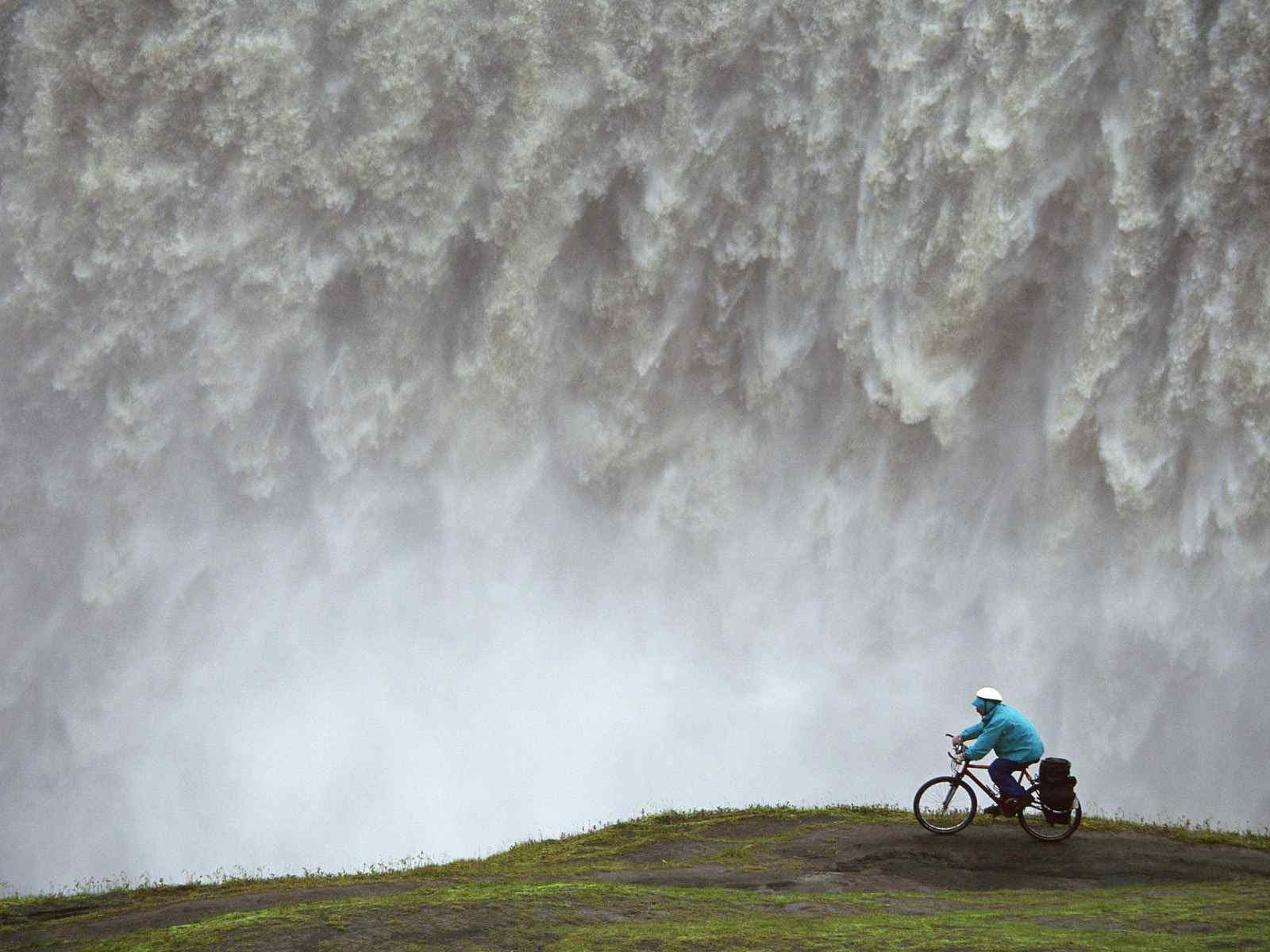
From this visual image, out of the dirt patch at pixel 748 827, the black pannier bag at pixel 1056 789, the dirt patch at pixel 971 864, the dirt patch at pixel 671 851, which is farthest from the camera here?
the dirt patch at pixel 748 827

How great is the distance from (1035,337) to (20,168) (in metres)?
18.0

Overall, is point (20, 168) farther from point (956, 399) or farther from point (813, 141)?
point (956, 399)

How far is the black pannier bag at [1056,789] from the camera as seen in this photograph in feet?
44.3

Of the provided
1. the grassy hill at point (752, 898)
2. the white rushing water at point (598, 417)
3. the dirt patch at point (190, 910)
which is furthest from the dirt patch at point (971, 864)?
the white rushing water at point (598, 417)

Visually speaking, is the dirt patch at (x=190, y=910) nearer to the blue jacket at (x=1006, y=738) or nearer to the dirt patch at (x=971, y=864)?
the dirt patch at (x=971, y=864)

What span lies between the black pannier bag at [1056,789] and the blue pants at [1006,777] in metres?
0.25

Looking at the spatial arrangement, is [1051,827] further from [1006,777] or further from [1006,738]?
[1006,738]

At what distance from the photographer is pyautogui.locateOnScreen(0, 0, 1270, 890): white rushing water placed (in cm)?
2108

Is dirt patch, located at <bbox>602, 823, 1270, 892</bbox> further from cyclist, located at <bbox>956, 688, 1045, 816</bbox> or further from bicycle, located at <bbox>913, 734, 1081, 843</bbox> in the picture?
cyclist, located at <bbox>956, 688, 1045, 816</bbox>

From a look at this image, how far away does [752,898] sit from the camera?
11844mm

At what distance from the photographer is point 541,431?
2422 centimetres

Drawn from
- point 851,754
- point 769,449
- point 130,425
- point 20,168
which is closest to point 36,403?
point 130,425

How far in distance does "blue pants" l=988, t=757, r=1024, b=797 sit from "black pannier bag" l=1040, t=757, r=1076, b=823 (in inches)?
9.8

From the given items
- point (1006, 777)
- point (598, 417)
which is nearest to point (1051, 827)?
point (1006, 777)
